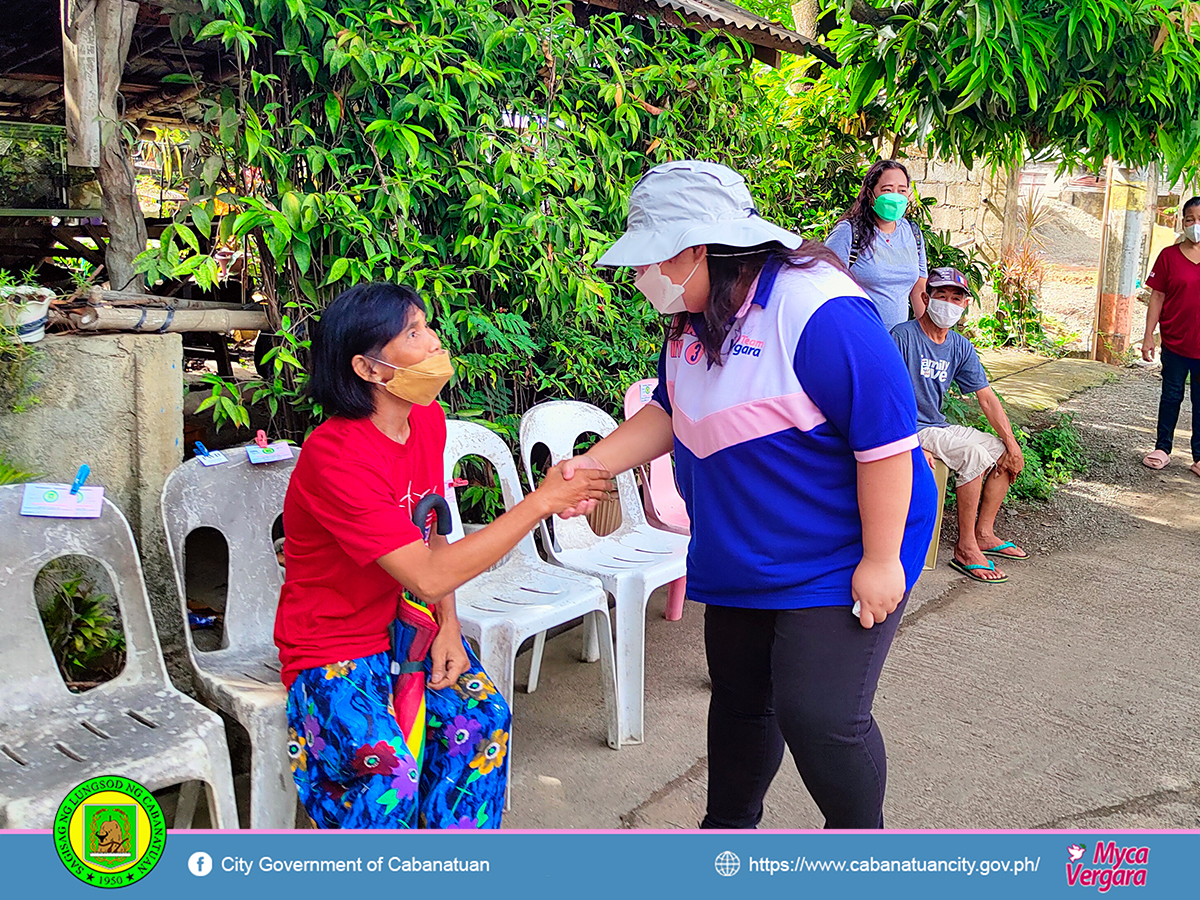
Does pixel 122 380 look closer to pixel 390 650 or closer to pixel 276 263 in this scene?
pixel 276 263

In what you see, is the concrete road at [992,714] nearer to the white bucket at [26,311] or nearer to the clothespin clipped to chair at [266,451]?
the clothespin clipped to chair at [266,451]

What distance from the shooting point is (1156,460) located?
6.96 m

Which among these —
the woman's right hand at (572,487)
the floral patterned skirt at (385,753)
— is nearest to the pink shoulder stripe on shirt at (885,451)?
the woman's right hand at (572,487)

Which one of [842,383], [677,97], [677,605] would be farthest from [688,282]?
[677,97]

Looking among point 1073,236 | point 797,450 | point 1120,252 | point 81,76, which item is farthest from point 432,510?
point 1073,236

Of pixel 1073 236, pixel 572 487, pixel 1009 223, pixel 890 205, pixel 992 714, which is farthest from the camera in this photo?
pixel 1073 236

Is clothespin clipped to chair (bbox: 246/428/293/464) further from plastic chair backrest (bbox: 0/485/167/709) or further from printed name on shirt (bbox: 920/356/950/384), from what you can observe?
printed name on shirt (bbox: 920/356/950/384)

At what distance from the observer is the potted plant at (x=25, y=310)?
286 cm

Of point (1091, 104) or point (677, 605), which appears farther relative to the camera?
point (1091, 104)

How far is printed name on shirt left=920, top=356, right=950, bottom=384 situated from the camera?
4695 mm

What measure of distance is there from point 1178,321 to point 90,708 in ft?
21.7

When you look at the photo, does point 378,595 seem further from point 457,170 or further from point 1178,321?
point 1178,321

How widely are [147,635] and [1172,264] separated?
6721 mm

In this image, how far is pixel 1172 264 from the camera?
6.92m
